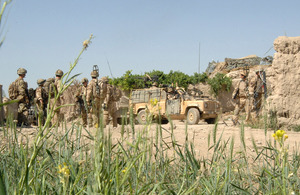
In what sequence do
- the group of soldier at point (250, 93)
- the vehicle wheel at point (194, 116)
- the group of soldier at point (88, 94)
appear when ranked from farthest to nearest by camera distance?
the vehicle wheel at point (194, 116) < the group of soldier at point (250, 93) < the group of soldier at point (88, 94)

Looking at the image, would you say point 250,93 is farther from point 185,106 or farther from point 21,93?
point 21,93

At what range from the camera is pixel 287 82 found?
8320 millimetres

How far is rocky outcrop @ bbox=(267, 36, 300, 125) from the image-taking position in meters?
8.24

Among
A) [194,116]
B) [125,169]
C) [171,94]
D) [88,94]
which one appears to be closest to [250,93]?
[194,116]

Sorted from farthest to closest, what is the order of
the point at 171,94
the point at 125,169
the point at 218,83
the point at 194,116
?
the point at 218,83 → the point at 171,94 → the point at 194,116 → the point at 125,169

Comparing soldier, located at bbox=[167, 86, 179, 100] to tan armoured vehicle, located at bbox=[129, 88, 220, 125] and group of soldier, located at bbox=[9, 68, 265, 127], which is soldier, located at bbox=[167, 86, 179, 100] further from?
group of soldier, located at bbox=[9, 68, 265, 127]

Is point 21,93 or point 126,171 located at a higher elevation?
point 21,93

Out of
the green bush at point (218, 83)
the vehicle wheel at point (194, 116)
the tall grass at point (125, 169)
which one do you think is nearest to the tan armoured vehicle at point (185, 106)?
the vehicle wheel at point (194, 116)

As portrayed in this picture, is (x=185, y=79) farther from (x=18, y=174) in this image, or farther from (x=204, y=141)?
→ (x=18, y=174)

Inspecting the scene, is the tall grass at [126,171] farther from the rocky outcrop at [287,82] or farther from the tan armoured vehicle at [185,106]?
the tan armoured vehicle at [185,106]

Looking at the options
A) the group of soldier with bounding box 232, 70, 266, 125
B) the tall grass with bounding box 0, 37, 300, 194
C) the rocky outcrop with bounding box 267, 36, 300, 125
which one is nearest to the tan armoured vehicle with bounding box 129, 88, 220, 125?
the group of soldier with bounding box 232, 70, 266, 125

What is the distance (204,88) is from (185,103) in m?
9.16

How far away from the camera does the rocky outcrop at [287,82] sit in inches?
324

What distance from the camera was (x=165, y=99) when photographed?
13.1 meters
